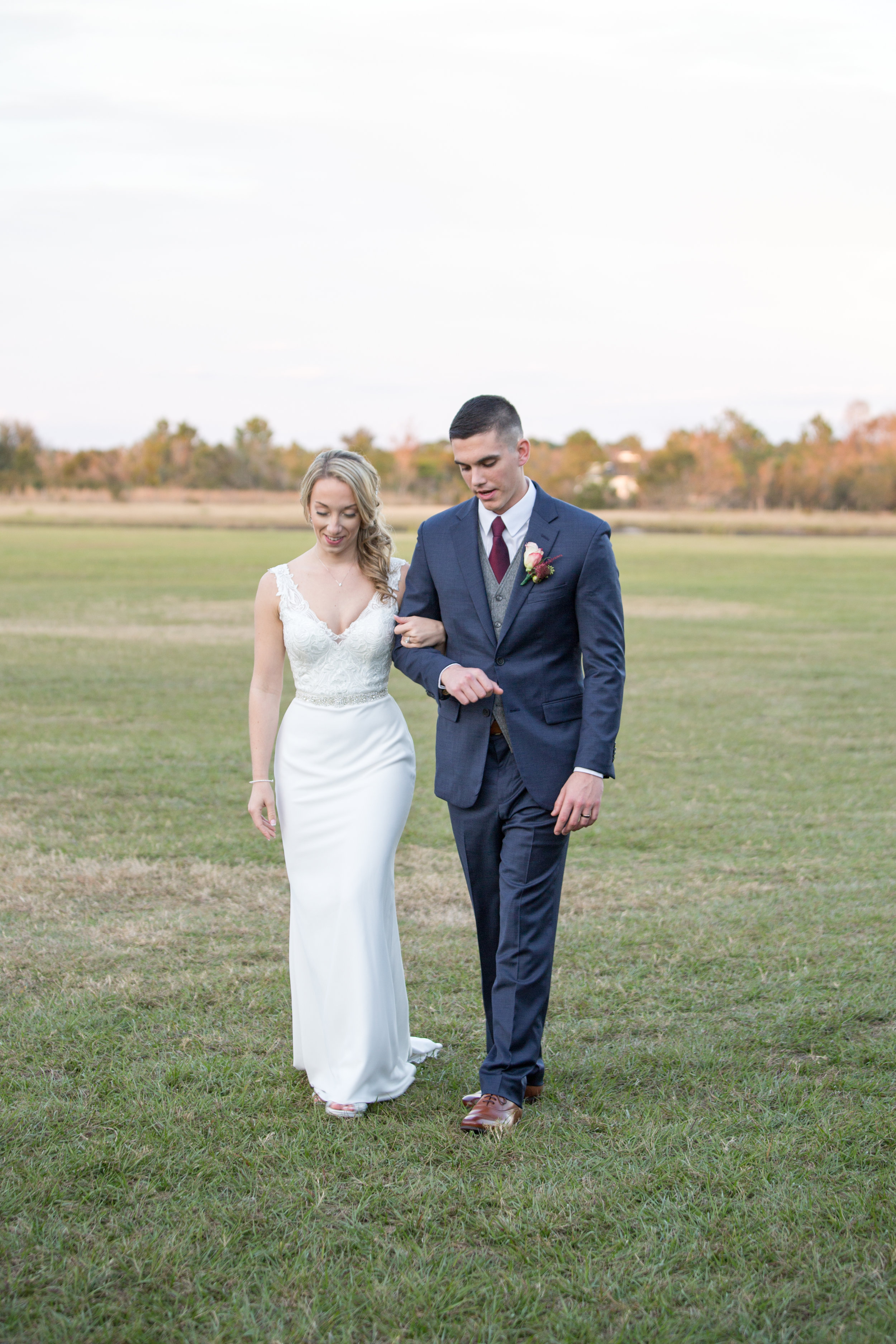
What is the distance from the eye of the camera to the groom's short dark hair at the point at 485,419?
416 centimetres

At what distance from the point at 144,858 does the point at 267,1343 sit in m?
5.05

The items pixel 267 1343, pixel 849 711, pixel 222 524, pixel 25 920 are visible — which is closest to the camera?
pixel 267 1343

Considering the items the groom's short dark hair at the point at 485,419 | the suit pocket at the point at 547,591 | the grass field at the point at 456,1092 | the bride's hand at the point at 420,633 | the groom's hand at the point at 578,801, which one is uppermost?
the groom's short dark hair at the point at 485,419

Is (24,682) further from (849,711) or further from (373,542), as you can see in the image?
(373,542)

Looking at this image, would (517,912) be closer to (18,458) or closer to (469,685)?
(469,685)

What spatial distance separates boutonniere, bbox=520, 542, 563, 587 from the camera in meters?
4.23

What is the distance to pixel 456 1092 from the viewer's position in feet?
15.0

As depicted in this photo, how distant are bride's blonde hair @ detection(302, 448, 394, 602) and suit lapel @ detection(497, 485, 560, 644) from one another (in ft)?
2.27

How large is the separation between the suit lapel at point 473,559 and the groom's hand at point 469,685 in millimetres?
224

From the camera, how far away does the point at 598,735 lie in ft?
14.0

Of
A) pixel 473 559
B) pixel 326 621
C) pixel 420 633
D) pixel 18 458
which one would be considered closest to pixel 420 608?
pixel 420 633

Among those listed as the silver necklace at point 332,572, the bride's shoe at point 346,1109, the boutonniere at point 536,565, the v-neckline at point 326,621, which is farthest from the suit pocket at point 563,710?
the bride's shoe at point 346,1109

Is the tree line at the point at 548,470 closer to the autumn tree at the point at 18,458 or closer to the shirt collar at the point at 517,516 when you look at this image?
the autumn tree at the point at 18,458

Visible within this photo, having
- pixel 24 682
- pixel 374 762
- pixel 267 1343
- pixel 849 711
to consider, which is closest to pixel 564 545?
pixel 374 762
